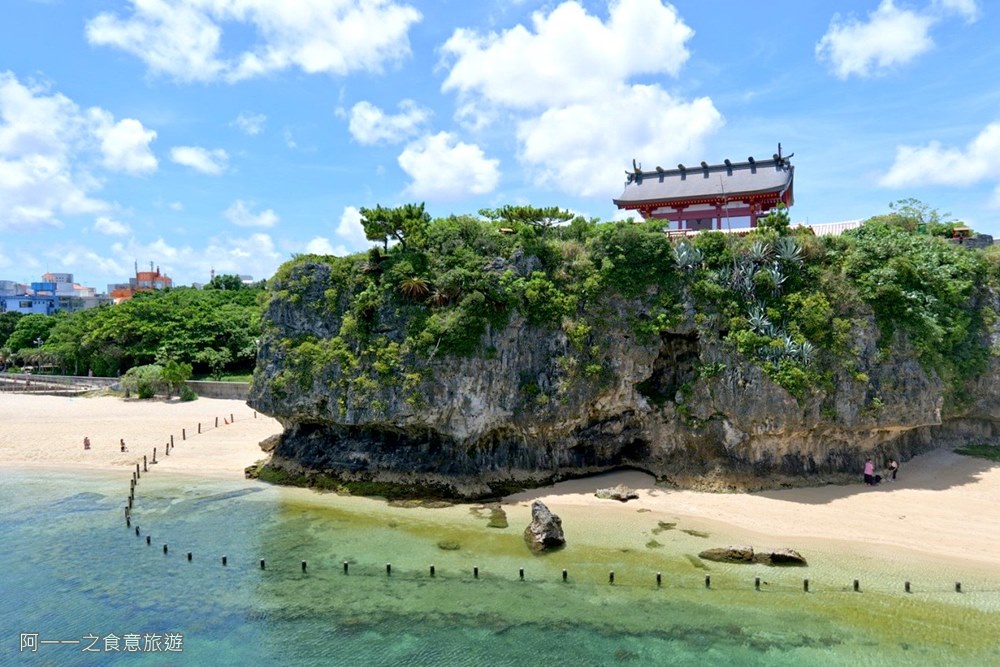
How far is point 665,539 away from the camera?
23766mm

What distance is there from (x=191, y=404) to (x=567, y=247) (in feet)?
123

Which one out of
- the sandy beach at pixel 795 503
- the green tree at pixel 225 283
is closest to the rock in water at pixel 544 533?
the sandy beach at pixel 795 503

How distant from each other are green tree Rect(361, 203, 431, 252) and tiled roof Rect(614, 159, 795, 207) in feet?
59.0

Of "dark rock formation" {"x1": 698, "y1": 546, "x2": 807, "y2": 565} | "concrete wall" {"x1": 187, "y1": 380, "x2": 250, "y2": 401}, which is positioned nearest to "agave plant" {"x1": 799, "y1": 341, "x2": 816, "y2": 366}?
"dark rock formation" {"x1": 698, "y1": 546, "x2": 807, "y2": 565}

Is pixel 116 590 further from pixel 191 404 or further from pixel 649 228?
pixel 191 404

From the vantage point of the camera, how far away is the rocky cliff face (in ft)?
93.1

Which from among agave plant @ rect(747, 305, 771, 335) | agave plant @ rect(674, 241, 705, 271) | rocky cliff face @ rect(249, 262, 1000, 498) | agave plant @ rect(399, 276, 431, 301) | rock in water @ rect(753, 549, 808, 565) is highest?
agave plant @ rect(674, 241, 705, 271)

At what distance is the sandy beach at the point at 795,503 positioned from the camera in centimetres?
2330

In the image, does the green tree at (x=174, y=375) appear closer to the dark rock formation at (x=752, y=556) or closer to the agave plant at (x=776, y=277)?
the dark rock formation at (x=752, y=556)

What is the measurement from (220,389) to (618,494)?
135 feet

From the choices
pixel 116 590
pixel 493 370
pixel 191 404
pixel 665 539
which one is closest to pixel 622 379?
pixel 493 370

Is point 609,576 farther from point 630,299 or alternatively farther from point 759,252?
point 759,252

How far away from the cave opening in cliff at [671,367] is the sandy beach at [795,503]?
438 cm

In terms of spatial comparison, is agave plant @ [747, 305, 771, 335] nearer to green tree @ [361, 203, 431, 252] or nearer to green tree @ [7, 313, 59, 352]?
green tree @ [361, 203, 431, 252]
